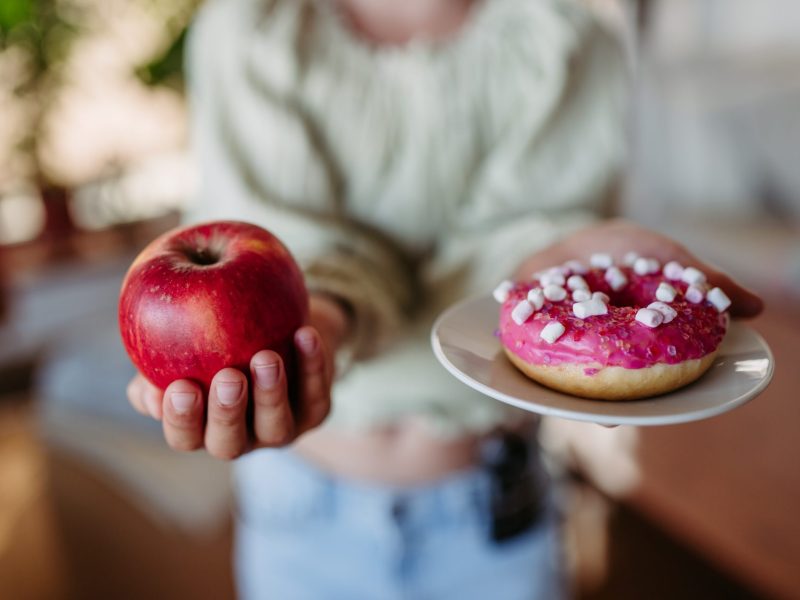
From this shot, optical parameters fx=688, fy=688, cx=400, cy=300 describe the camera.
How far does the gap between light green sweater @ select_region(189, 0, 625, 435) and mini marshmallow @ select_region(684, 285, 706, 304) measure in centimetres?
30

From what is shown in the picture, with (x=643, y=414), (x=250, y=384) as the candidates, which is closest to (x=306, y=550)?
(x=250, y=384)

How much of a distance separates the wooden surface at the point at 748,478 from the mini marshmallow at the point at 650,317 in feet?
3.65

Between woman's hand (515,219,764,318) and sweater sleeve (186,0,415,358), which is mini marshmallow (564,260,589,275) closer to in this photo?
woman's hand (515,219,764,318)

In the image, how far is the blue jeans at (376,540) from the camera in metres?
0.96

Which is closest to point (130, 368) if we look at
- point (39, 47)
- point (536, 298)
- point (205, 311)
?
point (39, 47)

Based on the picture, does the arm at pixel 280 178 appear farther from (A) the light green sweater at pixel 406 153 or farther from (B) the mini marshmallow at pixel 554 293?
(B) the mini marshmallow at pixel 554 293

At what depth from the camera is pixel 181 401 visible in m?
0.55

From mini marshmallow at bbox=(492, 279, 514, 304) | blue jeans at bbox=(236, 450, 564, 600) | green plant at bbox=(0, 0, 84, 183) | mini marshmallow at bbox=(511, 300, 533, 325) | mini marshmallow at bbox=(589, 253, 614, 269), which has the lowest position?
→ blue jeans at bbox=(236, 450, 564, 600)

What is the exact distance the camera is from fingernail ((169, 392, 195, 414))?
55 cm

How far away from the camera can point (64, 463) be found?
208 cm

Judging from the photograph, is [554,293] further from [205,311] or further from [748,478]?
[748,478]

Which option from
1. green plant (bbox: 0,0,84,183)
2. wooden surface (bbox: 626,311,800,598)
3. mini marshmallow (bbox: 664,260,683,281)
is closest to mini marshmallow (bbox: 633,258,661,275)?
mini marshmallow (bbox: 664,260,683,281)

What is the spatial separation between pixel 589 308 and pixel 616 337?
34 millimetres

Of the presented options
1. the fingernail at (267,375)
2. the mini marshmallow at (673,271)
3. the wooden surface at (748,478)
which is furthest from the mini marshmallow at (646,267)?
the wooden surface at (748,478)
